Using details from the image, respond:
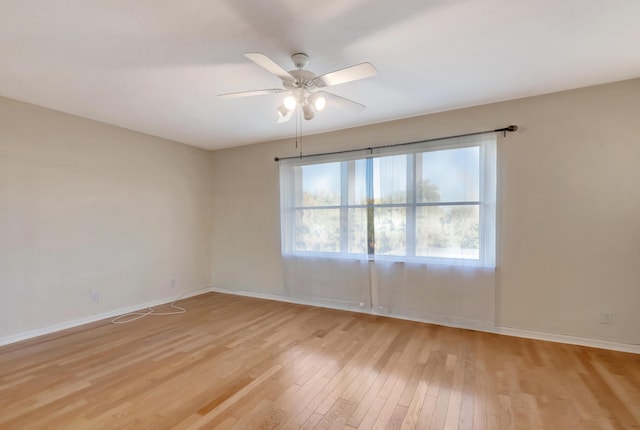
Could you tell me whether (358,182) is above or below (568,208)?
above

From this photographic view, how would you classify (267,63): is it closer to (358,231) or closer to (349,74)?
(349,74)

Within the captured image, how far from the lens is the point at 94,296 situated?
376cm

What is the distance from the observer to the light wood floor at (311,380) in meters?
1.90

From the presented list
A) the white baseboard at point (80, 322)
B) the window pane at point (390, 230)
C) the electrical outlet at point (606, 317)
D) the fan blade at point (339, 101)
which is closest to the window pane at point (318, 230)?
the window pane at point (390, 230)

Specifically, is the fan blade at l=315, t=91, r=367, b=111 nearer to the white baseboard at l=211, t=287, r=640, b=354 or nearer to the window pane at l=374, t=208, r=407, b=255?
the window pane at l=374, t=208, r=407, b=255

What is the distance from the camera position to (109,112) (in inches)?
137

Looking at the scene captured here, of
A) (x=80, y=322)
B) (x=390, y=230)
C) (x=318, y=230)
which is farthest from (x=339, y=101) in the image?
(x=80, y=322)

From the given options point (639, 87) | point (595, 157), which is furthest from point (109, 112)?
point (639, 87)

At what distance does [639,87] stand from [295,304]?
4.57 m

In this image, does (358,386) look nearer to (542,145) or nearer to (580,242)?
(580,242)

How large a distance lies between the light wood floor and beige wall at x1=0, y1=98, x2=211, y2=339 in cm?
52

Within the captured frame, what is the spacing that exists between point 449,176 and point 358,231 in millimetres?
1339

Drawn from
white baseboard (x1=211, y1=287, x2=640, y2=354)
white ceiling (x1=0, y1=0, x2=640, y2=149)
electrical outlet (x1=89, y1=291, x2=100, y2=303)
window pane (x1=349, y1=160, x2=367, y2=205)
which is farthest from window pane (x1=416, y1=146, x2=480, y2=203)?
electrical outlet (x1=89, y1=291, x2=100, y2=303)

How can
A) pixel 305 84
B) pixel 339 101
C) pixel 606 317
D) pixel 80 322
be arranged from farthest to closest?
pixel 80 322, pixel 606 317, pixel 339 101, pixel 305 84
